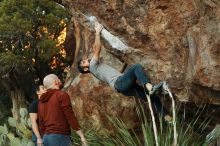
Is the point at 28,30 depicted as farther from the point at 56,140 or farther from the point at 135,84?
the point at 56,140

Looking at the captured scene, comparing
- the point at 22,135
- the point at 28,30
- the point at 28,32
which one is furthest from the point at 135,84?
the point at 28,32

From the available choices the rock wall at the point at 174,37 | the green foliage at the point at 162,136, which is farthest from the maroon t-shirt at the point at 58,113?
the rock wall at the point at 174,37

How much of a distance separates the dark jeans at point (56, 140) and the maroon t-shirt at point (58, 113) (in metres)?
0.06

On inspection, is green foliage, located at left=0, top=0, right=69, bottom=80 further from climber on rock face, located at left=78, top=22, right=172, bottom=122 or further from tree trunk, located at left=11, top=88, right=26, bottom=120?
climber on rock face, located at left=78, top=22, right=172, bottom=122

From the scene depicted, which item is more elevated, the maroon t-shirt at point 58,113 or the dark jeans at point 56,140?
the maroon t-shirt at point 58,113

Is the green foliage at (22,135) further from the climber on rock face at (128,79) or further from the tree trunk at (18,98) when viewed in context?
Answer: the tree trunk at (18,98)

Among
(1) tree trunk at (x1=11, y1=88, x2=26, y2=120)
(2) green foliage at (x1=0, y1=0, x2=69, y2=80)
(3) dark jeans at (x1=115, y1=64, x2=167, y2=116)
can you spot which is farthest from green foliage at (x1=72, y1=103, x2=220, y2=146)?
(1) tree trunk at (x1=11, y1=88, x2=26, y2=120)

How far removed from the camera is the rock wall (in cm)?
816

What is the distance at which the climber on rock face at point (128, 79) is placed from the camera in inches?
311

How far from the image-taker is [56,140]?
770 centimetres

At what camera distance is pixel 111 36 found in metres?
9.37

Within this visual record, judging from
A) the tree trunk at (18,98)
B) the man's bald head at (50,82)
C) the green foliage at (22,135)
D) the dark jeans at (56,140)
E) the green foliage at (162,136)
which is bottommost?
the tree trunk at (18,98)

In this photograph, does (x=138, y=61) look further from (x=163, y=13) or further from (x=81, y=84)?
(x=81, y=84)

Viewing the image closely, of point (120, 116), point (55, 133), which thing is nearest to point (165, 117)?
point (55, 133)
